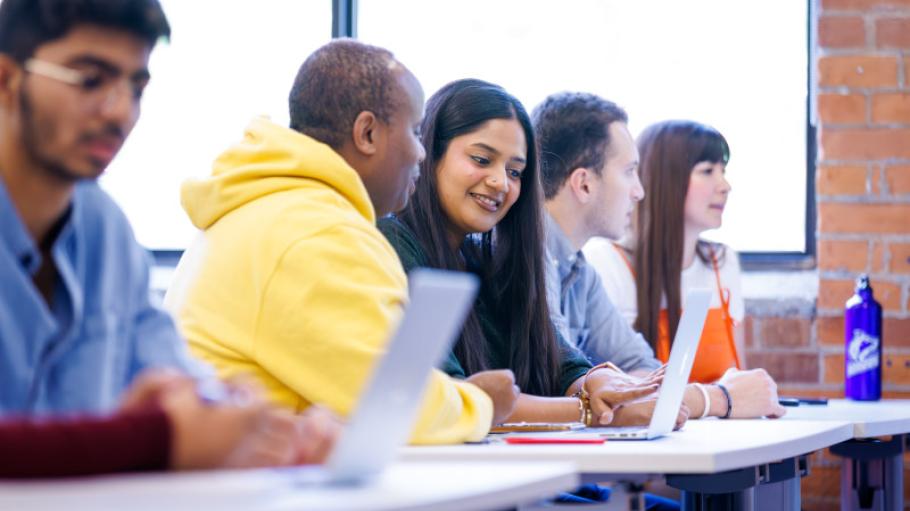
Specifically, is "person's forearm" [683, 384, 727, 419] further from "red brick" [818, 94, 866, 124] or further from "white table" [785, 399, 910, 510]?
"red brick" [818, 94, 866, 124]

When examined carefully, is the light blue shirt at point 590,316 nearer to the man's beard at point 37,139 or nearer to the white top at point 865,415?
the white top at point 865,415

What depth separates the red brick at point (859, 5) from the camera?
12.1 feet

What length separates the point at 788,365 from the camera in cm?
377

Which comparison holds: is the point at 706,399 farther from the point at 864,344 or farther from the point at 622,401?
the point at 864,344

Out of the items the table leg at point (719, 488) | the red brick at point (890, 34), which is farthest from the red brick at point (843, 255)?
the table leg at point (719, 488)

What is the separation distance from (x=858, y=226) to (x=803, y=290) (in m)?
0.26

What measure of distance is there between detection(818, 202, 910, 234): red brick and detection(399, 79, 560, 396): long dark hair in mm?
1356

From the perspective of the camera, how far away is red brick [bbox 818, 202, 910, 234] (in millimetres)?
3686

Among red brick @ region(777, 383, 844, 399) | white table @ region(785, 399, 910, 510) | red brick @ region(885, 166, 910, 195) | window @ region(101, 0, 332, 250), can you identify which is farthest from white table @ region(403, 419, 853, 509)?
window @ region(101, 0, 332, 250)

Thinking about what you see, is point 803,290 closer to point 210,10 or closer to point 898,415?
point 898,415

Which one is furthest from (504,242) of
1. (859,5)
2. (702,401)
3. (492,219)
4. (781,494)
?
(859,5)

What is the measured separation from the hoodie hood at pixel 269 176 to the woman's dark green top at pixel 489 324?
0.44 meters

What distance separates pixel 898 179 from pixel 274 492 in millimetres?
3117

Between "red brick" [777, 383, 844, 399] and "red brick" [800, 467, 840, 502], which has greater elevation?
"red brick" [777, 383, 844, 399]
